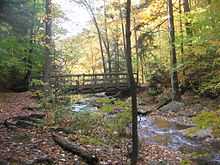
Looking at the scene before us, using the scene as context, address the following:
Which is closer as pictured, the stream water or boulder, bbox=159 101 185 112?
the stream water

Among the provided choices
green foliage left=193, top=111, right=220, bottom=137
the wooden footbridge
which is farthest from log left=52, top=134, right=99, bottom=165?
the wooden footbridge

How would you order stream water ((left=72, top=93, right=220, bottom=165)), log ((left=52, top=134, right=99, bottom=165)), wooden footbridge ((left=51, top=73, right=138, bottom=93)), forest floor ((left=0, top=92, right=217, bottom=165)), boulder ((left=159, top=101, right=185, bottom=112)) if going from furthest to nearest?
wooden footbridge ((left=51, top=73, right=138, bottom=93)) < boulder ((left=159, top=101, right=185, bottom=112)) < stream water ((left=72, top=93, right=220, bottom=165)) < log ((left=52, top=134, right=99, bottom=165)) < forest floor ((left=0, top=92, right=217, bottom=165))

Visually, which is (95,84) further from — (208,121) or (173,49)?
(208,121)

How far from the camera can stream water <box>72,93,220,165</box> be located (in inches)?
392

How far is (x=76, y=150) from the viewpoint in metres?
7.68

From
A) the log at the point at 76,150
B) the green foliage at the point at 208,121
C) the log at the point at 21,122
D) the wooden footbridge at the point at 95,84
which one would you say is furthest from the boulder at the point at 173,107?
the green foliage at the point at 208,121

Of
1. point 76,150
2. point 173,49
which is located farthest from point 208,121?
point 173,49

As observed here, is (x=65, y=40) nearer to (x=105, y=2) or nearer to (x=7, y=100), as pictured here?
(x=105, y=2)

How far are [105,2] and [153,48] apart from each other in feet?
30.4

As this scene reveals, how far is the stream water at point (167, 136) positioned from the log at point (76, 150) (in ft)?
9.42

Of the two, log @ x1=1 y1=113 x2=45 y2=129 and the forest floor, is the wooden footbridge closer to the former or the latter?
log @ x1=1 y1=113 x2=45 y2=129

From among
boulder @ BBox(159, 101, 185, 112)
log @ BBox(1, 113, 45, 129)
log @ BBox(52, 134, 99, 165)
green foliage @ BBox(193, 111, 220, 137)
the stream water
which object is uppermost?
green foliage @ BBox(193, 111, 220, 137)

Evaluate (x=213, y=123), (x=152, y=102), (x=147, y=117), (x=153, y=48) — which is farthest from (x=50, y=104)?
(x=153, y=48)

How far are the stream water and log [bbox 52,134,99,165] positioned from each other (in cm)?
287
